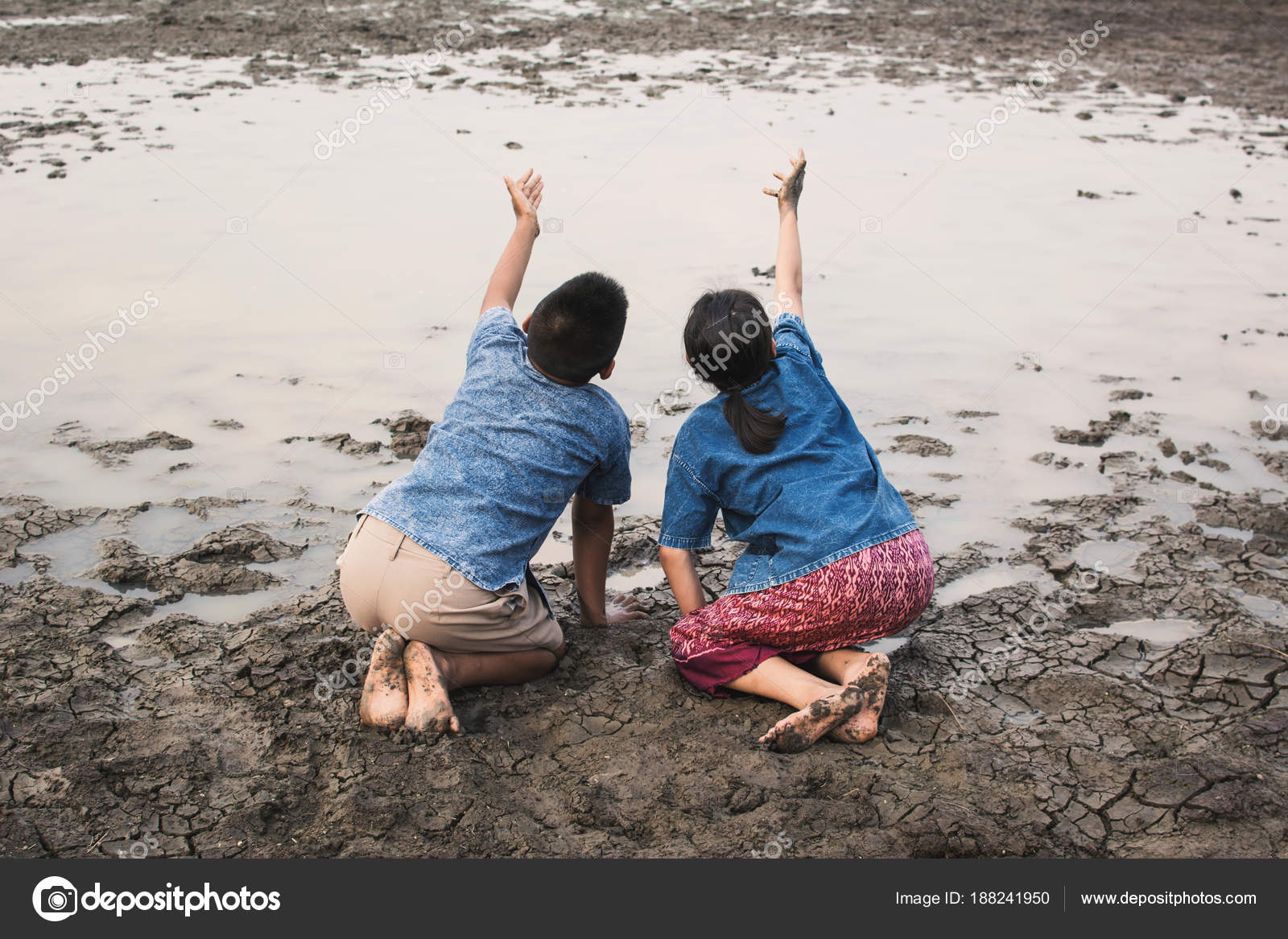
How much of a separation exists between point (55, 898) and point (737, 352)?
5.73ft

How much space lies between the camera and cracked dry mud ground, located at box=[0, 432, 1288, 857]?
213cm

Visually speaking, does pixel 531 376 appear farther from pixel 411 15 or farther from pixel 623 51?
pixel 411 15

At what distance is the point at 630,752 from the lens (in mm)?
2391

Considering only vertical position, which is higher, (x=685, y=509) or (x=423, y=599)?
(x=685, y=509)

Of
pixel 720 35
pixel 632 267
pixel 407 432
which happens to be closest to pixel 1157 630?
pixel 407 432

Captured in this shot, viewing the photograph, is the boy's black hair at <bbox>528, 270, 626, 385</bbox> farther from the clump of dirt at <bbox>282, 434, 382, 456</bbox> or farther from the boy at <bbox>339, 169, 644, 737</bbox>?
the clump of dirt at <bbox>282, 434, 382, 456</bbox>

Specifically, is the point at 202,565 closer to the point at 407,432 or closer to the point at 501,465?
the point at 407,432

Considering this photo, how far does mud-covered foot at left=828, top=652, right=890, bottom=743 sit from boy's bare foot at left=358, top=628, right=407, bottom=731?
3.23ft

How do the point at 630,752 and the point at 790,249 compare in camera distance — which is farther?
the point at 790,249

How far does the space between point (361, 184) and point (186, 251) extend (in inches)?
55.6

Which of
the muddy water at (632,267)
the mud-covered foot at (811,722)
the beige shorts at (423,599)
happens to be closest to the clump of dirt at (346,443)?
the muddy water at (632,267)

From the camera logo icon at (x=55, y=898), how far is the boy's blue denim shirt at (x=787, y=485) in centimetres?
144

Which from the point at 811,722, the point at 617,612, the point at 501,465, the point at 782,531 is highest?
the point at 501,465

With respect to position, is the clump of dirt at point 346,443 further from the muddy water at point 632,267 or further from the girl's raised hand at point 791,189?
the girl's raised hand at point 791,189
